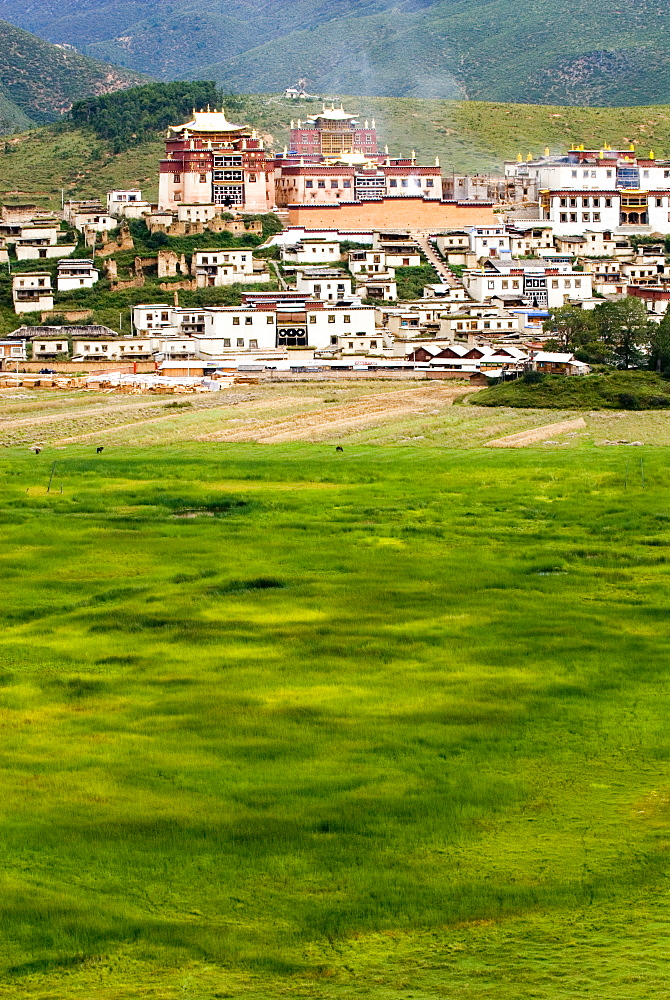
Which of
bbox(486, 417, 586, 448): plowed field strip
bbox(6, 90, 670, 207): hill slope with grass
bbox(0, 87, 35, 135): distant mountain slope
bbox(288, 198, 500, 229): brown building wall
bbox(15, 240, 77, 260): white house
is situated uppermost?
bbox(0, 87, 35, 135): distant mountain slope

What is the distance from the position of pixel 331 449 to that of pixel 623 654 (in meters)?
18.5

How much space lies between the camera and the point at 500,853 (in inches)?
637

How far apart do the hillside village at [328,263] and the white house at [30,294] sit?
3.1 inches

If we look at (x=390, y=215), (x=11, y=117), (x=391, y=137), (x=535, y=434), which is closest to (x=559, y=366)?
(x=535, y=434)

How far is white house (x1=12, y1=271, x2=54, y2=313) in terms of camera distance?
212 ft

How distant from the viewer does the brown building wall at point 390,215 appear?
72.1 metres

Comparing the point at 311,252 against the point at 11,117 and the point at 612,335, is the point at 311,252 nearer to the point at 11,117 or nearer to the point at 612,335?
the point at 612,335

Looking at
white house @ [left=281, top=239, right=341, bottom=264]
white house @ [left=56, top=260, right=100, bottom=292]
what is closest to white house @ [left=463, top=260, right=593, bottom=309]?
white house @ [left=281, top=239, right=341, bottom=264]

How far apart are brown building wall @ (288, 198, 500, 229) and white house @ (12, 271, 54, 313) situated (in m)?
11.5

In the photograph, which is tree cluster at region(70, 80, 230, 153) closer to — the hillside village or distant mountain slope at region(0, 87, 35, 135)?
the hillside village

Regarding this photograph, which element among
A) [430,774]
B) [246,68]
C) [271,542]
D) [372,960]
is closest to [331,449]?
[271,542]

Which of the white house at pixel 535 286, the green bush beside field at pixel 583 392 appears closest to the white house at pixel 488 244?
the white house at pixel 535 286

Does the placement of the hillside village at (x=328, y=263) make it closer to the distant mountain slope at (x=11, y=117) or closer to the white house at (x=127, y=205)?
the white house at (x=127, y=205)

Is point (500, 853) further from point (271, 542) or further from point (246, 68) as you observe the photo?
point (246, 68)
